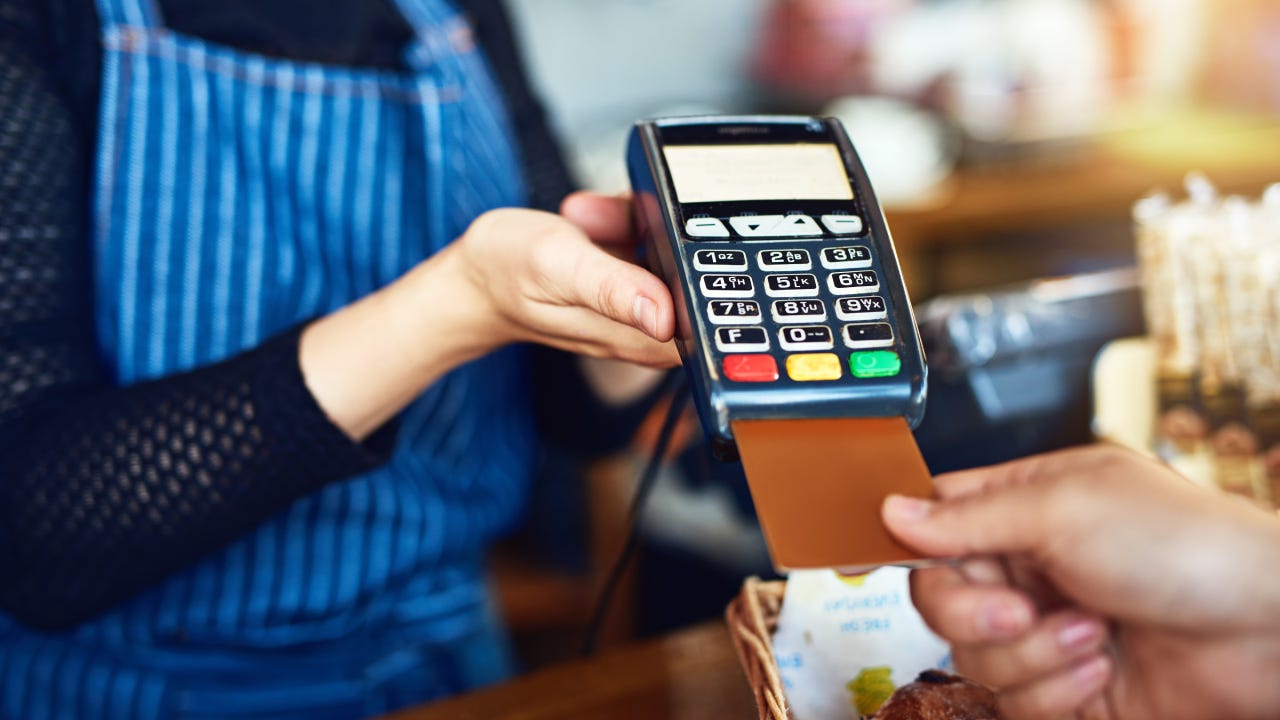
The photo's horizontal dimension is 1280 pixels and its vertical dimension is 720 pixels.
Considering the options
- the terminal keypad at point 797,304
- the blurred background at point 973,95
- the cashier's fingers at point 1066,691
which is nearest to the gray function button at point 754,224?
the terminal keypad at point 797,304

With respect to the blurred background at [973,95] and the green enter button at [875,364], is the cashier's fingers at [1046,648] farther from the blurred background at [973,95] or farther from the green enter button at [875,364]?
the blurred background at [973,95]

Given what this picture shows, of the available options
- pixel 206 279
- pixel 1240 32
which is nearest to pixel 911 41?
pixel 1240 32

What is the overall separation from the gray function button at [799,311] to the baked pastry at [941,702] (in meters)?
0.15

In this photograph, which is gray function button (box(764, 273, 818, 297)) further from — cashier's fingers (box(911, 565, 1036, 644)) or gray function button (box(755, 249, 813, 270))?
cashier's fingers (box(911, 565, 1036, 644))

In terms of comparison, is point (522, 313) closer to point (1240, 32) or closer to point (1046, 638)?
point (1046, 638)

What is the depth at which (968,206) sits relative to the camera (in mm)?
1447

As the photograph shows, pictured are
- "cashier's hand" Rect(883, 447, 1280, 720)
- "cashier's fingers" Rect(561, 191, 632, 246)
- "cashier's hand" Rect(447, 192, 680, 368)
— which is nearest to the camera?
"cashier's hand" Rect(883, 447, 1280, 720)

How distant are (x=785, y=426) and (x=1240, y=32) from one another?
5.36 ft

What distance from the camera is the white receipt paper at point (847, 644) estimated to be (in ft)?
1.36

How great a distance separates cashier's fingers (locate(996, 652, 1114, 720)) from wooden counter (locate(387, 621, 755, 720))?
18cm

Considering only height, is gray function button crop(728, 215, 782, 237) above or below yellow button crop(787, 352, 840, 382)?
above

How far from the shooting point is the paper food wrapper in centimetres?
42

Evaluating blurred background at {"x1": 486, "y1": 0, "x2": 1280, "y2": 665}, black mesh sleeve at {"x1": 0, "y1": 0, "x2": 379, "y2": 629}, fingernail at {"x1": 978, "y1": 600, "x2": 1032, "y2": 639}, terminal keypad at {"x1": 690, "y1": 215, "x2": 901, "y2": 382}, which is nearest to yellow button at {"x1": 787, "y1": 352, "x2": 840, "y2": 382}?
terminal keypad at {"x1": 690, "y1": 215, "x2": 901, "y2": 382}

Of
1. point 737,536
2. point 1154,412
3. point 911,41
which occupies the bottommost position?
point 737,536
